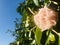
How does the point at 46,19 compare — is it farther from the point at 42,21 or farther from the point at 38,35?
the point at 38,35

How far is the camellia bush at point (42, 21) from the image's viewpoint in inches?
69.6

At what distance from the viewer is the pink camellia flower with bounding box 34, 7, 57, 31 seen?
175cm

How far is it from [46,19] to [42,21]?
0.11 feet

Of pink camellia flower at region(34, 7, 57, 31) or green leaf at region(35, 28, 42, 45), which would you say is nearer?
pink camellia flower at region(34, 7, 57, 31)

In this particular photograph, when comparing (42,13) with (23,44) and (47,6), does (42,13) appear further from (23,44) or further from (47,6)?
(23,44)

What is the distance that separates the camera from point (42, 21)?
1.77 m

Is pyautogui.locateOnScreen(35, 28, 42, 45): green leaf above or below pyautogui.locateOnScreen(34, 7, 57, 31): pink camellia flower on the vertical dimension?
below

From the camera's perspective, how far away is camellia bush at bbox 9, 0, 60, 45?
177 centimetres

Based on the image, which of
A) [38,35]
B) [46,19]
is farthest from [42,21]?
[38,35]

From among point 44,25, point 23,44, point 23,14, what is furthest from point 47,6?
point 23,44

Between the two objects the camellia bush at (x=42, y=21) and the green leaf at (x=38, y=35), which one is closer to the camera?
the camellia bush at (x=42, y=21)

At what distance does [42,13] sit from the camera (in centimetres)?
179

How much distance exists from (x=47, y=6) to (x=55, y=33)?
22 cm

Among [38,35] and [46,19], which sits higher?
[46,19]
